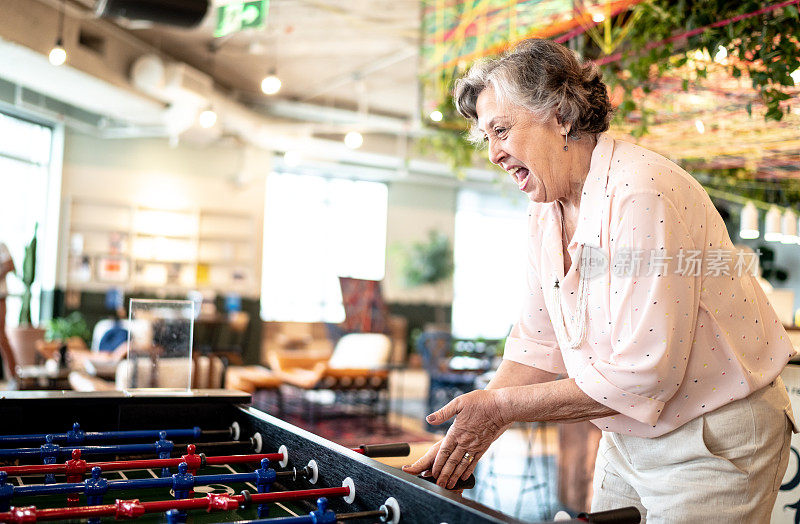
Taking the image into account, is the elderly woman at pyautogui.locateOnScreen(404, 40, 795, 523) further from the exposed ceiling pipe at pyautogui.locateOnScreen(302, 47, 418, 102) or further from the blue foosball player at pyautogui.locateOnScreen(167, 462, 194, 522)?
the exposed ceiling pipe at pyautogui.locateOnScreen(302, 47, 418, 102)

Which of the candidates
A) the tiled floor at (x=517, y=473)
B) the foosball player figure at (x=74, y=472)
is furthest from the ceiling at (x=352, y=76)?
the foosball player figure at (x=74, y=472)

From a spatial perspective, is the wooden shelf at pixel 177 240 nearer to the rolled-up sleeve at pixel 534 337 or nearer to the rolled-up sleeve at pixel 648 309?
the rolled-up sleeve at pixel 534 337

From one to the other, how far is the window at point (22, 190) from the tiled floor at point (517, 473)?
5384 mm

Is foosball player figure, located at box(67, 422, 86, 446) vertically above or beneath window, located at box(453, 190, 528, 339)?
beneath

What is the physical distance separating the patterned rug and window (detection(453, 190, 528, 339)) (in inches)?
252

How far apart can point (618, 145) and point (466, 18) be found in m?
3.96

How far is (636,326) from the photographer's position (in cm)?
141

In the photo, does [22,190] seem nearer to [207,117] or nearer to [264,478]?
[207,117]

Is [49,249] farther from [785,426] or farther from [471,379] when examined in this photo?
[785,426]

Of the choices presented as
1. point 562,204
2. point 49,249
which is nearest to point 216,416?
point 562,204

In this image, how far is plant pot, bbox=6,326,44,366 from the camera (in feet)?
25.3

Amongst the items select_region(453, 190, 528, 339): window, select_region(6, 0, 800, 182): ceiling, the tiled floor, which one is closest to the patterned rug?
the tiled floor

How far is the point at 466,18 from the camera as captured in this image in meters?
5.27

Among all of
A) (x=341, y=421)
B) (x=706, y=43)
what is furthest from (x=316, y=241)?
(x=706, y=43)
